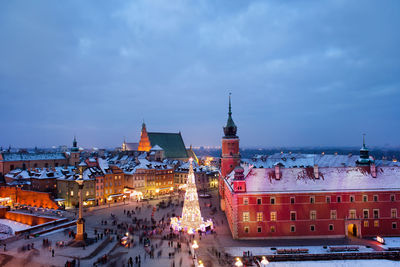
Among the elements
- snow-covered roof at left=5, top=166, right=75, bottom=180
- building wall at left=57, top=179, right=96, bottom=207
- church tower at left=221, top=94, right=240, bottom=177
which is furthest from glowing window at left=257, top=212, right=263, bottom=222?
snow-covered roof at left=5, top=166, right=75, bottom=180

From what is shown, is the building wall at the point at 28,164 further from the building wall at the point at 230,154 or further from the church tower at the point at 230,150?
the building wall at the point at 230,154

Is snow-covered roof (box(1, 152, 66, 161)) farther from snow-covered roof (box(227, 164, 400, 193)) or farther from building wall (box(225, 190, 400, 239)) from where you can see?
snow-covered roof (box(227, 164, 400, 193))

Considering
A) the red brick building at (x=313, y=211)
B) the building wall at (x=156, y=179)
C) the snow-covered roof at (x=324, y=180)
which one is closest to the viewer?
the red brick building at (x=313, y=211)

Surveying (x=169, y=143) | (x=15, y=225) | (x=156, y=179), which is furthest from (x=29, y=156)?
(x=169, y=143)

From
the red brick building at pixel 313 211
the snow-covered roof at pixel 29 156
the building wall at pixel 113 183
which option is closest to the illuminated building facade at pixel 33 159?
the snow-covered roof at pixel 29 156

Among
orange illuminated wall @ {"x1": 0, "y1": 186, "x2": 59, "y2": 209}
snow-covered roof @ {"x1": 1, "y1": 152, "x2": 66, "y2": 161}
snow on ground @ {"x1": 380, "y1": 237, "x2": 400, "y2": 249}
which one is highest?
snow-covered roof @ {"x1": 1, "y1": 152, "x2": 66, "y2": 161}

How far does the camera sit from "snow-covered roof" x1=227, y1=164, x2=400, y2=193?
1561 inches

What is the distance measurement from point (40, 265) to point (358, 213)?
1496 inches

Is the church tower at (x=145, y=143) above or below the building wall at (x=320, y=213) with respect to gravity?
above

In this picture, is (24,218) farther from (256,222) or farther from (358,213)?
(358,213)

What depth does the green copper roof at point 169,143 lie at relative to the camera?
120 meters

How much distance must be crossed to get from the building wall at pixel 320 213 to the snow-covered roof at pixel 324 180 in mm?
826

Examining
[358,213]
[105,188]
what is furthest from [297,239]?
[105,188]

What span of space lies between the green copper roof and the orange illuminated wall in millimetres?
59462
